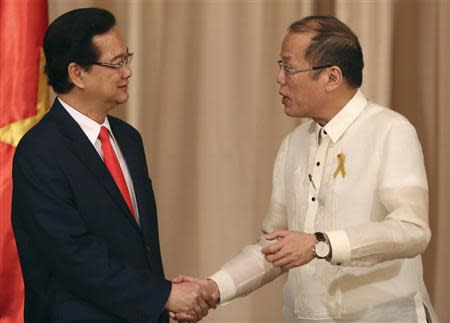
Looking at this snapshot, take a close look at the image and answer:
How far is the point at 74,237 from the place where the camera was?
283 centimetres

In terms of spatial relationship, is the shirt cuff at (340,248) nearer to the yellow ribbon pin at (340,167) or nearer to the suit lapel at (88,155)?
the yellow ribbon pin at (340,167)

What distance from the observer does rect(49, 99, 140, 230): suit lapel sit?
2.90m

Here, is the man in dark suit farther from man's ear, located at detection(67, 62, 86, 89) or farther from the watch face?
the watch face

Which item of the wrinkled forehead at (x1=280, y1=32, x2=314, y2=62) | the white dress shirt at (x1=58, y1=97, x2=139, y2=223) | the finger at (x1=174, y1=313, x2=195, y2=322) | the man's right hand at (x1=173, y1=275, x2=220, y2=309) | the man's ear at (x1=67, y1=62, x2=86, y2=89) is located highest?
the wrinkled forehead at (x1=280, y1=32, x2=314, y2=62)

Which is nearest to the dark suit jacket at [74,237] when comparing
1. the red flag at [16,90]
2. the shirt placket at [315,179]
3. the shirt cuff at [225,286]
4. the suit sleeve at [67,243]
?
the suit sleeve at [67,243]

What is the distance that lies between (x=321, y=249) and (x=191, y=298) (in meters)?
0.52

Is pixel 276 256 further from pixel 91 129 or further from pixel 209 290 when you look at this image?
pixel 91 129

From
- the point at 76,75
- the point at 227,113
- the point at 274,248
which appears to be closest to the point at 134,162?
the point at 76,75

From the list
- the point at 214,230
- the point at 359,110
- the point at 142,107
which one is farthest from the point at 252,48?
the point at 359,110

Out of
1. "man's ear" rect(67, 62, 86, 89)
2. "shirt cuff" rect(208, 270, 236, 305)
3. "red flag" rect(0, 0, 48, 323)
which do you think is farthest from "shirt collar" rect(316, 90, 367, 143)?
"red flag" rect(0, 0, 48, 323)

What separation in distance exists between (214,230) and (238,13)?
1.05 meters

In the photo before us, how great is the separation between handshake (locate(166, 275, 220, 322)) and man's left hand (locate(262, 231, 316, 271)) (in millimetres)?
378

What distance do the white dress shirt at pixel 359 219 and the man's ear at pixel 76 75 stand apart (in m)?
0.73

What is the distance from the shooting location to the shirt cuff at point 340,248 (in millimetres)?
2760
